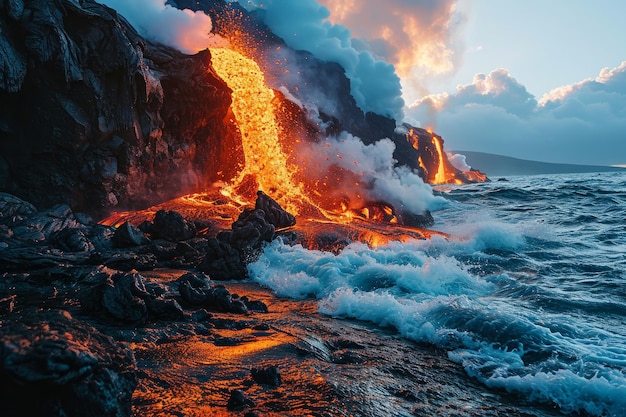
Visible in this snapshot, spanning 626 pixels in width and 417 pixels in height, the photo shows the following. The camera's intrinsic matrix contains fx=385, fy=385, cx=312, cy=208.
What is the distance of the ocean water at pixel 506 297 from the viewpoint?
224 inches

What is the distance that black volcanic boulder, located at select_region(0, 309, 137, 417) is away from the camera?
108 inches

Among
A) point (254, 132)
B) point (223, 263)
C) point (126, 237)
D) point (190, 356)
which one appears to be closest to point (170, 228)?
point (126, 237)

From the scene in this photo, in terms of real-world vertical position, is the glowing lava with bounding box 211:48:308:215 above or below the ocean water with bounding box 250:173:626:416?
above

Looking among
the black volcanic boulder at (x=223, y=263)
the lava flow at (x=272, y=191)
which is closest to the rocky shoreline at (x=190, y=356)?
the black volcanic boulder at (x=223, y=263)

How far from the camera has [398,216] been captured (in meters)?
26.8

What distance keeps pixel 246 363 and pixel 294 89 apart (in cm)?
5302

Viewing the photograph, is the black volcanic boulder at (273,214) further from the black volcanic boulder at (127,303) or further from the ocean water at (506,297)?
the black volcanic boulder at (127,303)

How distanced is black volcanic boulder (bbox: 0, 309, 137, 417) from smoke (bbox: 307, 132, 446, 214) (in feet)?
83.2

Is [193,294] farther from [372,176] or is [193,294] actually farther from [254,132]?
[372,176]

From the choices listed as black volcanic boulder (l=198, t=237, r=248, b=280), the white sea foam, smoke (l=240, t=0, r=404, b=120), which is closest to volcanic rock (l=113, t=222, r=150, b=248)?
black volcanic boulder (l=198, t=237, r=248, b=280)

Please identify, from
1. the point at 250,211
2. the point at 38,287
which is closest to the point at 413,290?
the point at 250,211

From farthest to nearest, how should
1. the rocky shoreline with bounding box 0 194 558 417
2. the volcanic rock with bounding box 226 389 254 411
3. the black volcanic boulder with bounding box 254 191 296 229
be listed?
the black volcanic boulder with bounding box 254 191 296 229 → the volcanic rock with bounding box 226 389 254 411 → the rocky shoreline with bounding box 0 194 558 417

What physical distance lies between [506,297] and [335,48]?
55400 millimetres

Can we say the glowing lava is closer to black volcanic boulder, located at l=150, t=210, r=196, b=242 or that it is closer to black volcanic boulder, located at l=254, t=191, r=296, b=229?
black volcanic boulder, located at l=254, t=191, r=296, b=229
